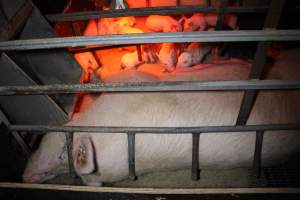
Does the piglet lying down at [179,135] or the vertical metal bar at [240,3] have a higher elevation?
the vertical metal bar at [240,3]

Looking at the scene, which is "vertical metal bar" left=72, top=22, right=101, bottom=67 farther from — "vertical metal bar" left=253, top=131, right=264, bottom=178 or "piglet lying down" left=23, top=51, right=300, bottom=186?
"vertical metal bar" left=253, top=131, right=264, bottom=178

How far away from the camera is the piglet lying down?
8.25 ft

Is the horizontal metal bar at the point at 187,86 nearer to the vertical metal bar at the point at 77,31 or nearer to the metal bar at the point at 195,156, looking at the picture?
the metal bar at the point at 195,156

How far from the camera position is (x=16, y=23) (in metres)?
2.87

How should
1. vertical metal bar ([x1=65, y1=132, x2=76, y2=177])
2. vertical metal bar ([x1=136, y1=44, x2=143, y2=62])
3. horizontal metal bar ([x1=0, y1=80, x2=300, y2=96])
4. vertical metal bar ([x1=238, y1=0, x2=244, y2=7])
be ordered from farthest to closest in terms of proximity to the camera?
vertical metal bar ([x1=238, y1=0, x2=244, y2=7]) → vertical metal bar ([x1=136, y1=44, x2=143, y2=62]) → vertical metal bar ([x1=65, y1=132, x2=76, y2=177]) → horizontal metal bar ([x1=0, y1=80, x2=300, y2=96])

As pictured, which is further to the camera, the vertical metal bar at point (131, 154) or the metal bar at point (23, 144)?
the metal bar at point (23, 144)

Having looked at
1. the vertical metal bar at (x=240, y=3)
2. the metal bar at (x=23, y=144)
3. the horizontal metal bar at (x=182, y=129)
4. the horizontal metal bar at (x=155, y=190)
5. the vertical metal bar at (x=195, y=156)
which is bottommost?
the horizontal metal bar at (x=155, y=190)

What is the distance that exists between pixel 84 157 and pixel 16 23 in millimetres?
1511

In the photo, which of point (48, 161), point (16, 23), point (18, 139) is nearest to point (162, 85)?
point (48, 161)

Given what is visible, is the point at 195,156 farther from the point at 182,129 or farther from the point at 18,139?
the point at 18,139

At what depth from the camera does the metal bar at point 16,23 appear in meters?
2.65

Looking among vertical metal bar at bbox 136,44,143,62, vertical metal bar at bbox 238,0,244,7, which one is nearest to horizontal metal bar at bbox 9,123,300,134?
vertical metal bar at bbox 136,44,143,62

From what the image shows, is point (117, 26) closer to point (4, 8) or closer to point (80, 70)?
point (80, 70)

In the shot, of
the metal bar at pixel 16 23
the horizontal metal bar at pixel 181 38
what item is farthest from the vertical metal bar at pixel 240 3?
the metal bar at pixel 16 23
